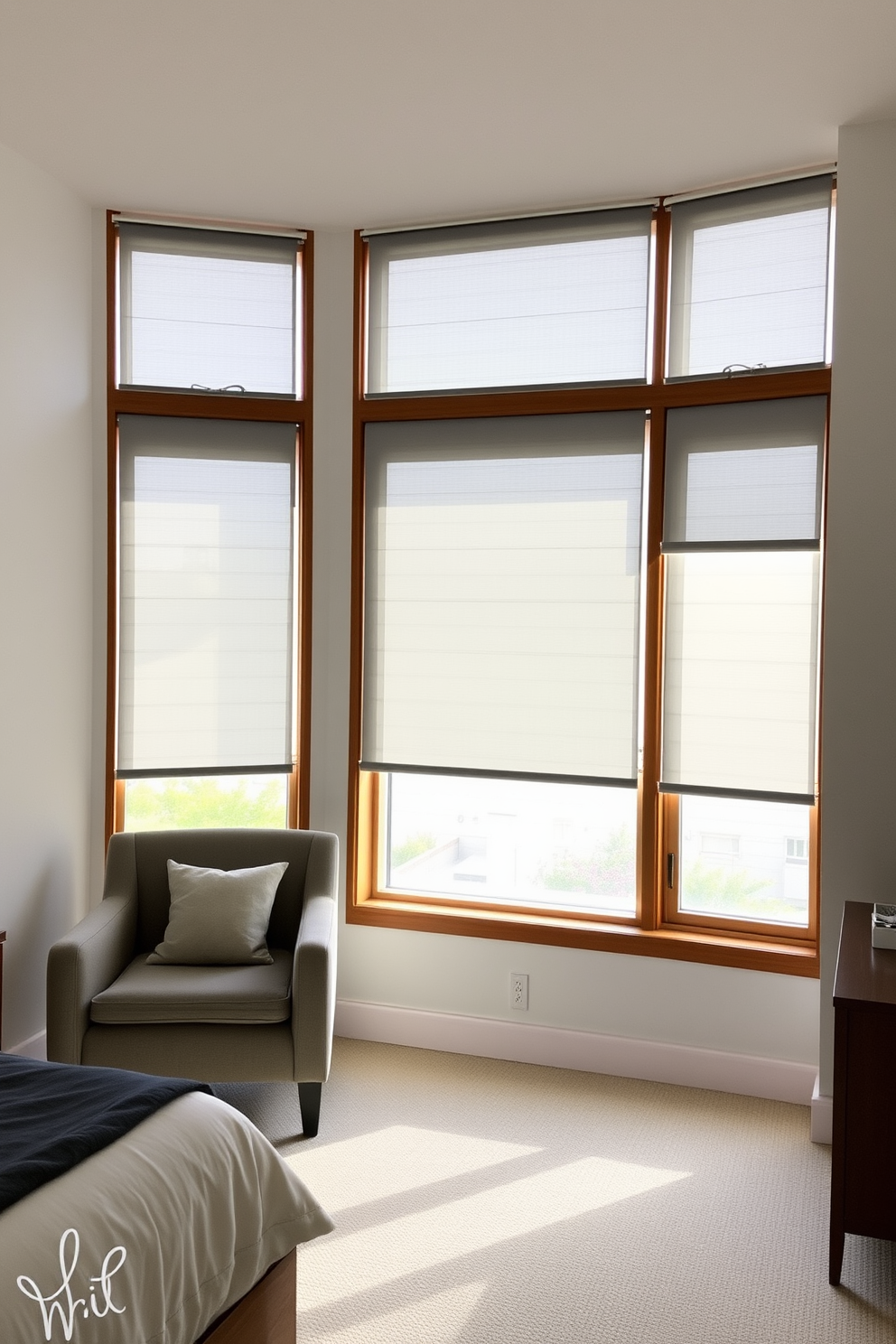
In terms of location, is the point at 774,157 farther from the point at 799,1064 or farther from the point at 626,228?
the point at 799,1064

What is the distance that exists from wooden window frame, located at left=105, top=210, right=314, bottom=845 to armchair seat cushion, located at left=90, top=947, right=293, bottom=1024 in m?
1.00

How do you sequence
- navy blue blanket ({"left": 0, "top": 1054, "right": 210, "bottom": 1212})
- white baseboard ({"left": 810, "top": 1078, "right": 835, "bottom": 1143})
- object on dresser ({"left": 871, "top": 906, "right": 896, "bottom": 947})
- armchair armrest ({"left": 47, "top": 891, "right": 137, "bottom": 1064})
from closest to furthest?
navy blue blanket ({"left": 0, "top": 1054, "right": 210, "bottom": 1212}) → object on dresser ({"left": 871, "top": 906, "right": 896, "bottom": 947}) → armchair armrest ({"left": 47, "top": 891, "right": 137, "bottom": 1064}) → white baseboard ({"left": 810, "top": 1078, "right": 835, "bottom": 1143})

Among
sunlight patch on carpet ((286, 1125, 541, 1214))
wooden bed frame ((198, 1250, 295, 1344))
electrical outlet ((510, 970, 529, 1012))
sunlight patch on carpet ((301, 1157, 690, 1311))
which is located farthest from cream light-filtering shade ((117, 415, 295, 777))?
wooden bed frame ((198, 1250, 295, 1344))

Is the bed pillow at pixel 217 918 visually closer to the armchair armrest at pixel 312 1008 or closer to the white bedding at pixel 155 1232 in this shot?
the armchair armrest at pixel 312 1008

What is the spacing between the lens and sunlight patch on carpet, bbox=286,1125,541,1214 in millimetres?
2939

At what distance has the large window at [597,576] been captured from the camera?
3.55 meters

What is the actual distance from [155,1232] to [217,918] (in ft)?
5.62

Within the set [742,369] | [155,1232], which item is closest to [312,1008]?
[155,1232]

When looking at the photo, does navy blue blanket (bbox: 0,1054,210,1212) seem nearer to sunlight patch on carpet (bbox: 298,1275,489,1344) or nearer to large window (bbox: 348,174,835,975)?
sunlight patch on carpet (bbox: 298,1275,489,1344)

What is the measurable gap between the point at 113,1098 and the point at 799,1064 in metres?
2.41

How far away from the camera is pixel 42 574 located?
3.72 metres
